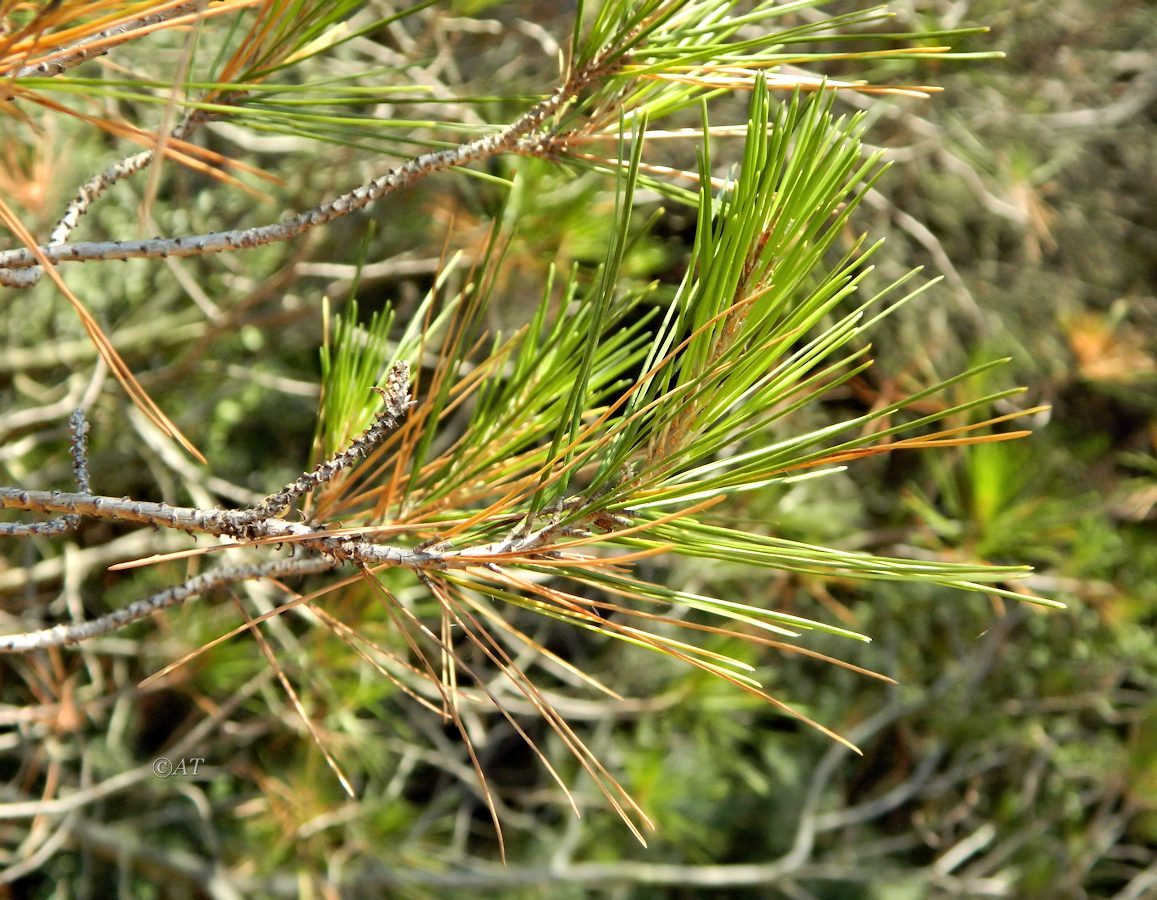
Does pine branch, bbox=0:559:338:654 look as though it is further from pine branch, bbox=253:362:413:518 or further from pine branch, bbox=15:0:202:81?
pine branch, bbox=15:0:202:81

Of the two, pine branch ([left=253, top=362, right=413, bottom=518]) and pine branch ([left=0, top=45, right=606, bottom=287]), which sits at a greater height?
pine branch ([left=0, top=45, right=606, bottom=287])

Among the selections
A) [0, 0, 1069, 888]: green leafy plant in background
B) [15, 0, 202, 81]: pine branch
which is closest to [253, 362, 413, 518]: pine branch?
[0, 0, 1069, 888]: green leafy plant in background

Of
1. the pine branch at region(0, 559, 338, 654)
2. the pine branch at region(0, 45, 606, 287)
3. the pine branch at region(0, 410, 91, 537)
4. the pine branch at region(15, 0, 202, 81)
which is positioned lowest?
the pine branch at region(0, 559, 338, 654)

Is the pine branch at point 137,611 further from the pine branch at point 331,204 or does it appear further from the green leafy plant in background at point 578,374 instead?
the pine branch at point 331,204

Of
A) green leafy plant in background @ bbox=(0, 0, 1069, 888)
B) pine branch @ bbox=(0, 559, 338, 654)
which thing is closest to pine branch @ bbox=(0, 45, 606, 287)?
green leafy plant in background @ bbox=(0, 0, 1069, 888)

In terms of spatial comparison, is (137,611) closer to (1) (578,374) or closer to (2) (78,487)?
(2) (78,487)

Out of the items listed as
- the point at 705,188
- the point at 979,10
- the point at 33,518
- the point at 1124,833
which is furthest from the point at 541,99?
the point at 1124,833

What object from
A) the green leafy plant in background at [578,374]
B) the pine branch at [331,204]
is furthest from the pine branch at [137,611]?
the pine branch at [331,204]

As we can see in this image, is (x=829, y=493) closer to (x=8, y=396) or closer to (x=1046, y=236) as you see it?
(x=1046, y=236)

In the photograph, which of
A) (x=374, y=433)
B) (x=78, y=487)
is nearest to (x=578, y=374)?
(x=374, y=433)

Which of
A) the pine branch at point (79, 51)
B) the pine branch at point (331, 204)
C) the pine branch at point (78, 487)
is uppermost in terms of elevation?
the pine branch at point (79, 51)

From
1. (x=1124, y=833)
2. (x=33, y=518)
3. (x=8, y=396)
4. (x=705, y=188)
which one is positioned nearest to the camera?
(x=705, y=188)
